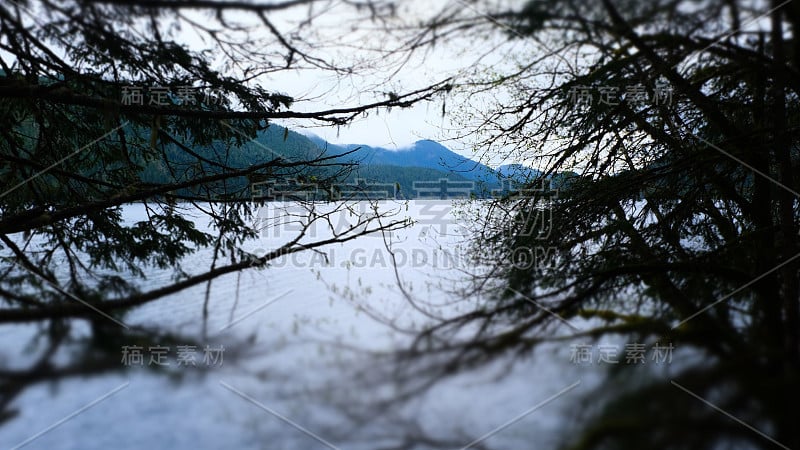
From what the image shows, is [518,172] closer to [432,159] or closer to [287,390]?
[432,159]

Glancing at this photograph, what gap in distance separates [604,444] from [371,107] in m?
1.33

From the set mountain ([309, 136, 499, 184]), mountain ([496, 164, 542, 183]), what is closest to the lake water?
mountain ([309, 136, 499, 184])

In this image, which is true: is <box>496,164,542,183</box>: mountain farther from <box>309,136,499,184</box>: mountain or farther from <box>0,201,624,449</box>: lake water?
<box>0,201,624,449</box>: lake water

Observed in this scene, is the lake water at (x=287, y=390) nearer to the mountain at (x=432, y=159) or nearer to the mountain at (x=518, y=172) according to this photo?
the mountain at (x=432, y=159)

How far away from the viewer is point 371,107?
1598 mm

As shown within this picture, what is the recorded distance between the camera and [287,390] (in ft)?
2.47

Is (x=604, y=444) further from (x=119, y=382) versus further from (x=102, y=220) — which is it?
(x=102, y=220)

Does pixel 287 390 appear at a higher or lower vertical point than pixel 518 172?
lower

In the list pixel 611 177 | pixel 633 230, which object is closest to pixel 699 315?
pixel 633 230

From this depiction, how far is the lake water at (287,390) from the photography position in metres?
0.68

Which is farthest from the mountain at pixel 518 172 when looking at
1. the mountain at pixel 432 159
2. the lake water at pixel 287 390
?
the lake water at pixel 287 390

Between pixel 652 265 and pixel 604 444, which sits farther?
pixel 652 265

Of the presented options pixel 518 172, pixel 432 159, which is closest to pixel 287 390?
pixel 432 159

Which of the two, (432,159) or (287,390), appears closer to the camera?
(287,390)
